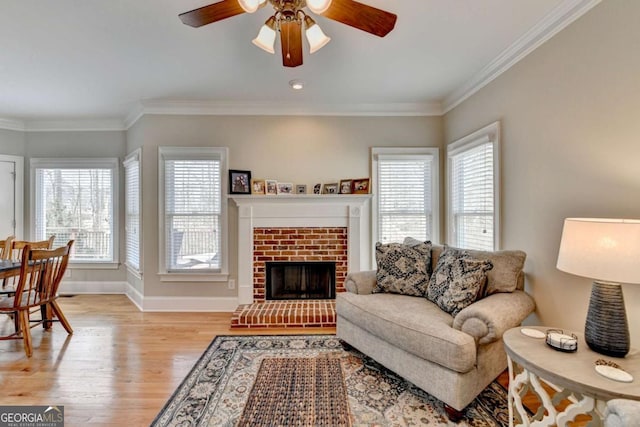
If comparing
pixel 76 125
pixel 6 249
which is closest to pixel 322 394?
pixel 6 249

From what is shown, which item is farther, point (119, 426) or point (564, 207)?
point (564, 207)

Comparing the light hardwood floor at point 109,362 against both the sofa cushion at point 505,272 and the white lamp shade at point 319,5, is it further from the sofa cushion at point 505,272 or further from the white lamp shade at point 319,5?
the white lamp shade at point 319,5

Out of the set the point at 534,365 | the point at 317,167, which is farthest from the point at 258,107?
the point at 534,365

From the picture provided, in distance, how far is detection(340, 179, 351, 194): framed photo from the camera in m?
3.71

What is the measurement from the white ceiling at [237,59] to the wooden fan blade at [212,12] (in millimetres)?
462

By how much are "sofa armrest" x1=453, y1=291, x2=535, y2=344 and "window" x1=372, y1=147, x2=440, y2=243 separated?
1.75 m

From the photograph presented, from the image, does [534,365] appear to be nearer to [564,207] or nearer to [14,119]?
[564,207]

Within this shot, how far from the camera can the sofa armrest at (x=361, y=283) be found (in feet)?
8.89

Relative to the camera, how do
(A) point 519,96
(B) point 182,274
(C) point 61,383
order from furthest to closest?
(B) point 182,274
(A) point 519,96
(C) point 61,383

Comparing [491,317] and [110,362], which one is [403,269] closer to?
[491,317]

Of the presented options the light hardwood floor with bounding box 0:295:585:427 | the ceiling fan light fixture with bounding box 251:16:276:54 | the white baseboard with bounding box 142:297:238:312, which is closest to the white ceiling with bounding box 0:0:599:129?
the ceiling fan light fixture with bounding box 251:16:276:54

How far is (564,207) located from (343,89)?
2312 millimetres

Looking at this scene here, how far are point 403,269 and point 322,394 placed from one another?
1224 mm

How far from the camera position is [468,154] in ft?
10.6
